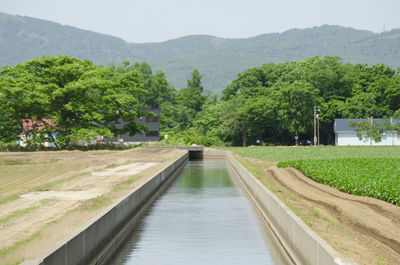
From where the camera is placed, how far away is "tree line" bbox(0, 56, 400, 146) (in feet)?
234

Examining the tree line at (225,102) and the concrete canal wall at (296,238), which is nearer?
the concrete canal wall at (296,238)

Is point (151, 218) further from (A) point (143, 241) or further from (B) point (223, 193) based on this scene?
(B) point (223, 193)

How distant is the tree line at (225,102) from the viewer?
71.2 m

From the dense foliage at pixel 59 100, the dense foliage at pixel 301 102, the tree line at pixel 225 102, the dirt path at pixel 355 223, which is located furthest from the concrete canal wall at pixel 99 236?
the dense foliage at pixel 301 102

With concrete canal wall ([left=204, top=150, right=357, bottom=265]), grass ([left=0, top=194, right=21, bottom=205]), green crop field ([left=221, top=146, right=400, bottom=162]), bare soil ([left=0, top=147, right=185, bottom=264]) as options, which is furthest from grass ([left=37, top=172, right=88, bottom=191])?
green crop field ([left=221, top=146, right=400, bottom=162])

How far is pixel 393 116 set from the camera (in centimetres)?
11856

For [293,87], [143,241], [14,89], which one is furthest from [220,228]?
[293,87]

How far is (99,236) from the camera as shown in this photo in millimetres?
13250

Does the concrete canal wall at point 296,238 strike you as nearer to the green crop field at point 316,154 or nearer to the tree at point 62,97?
the green crop field at point 316,154

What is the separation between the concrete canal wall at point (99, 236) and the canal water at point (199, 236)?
0.37 meters

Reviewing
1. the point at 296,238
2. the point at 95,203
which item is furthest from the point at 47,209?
the point at 296,238

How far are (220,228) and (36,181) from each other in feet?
55.0

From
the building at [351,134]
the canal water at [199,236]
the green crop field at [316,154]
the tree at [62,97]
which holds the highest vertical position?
the tree at [62,97]

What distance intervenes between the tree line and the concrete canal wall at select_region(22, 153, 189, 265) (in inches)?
1986
